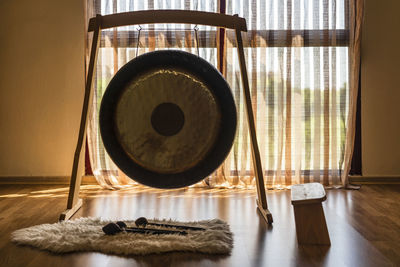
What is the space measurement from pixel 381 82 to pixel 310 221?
1913 millimetres

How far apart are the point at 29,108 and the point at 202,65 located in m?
1.93

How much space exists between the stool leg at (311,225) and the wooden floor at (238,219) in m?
0.05

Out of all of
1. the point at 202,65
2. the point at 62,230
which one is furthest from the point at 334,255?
the point at 62,230

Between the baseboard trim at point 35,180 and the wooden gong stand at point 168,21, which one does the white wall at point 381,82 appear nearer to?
the wooden gong stand at point 168,21

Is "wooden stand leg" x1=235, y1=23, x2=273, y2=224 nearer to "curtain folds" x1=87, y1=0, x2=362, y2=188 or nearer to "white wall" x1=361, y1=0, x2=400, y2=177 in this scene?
"curtain folds" x1=87, y1=0, x2=362, y2=188

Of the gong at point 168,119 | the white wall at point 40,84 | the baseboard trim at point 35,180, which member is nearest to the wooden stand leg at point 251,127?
the gong at point 168,119

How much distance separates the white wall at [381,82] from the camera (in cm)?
Result: 379

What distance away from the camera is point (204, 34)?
3.73 m

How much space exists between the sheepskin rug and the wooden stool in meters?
0.32

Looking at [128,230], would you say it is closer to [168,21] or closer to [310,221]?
[310,221]

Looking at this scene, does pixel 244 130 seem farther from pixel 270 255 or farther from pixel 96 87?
pixel 270 255

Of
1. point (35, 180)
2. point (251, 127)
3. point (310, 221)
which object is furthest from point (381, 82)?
point (35, 180)

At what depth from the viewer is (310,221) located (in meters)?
2.29

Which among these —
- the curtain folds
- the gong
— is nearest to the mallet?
the gong
